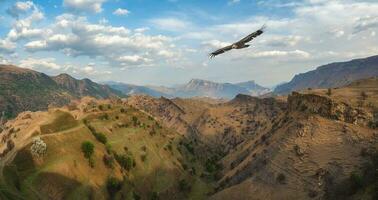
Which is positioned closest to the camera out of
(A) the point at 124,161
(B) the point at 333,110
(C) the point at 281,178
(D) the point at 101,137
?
(C) the point at 281,178

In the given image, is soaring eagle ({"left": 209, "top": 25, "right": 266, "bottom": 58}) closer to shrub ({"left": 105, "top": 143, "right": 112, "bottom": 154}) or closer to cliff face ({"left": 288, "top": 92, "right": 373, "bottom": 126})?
cliff face ({"left": 288, "top": 92, "right": 373, "bottom": 126})

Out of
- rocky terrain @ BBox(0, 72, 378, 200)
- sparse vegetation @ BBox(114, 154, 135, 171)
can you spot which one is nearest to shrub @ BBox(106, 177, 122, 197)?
rocky terrain @ BBox(0, 72, 378, 200)

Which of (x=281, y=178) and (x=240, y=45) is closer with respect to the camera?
(x=240, y=45)

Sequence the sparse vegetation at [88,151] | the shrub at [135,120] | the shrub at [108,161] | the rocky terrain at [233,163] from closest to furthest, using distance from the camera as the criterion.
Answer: the rocky terrain at [233,163], the sparse vegetation at [88,151], the shrub at [108,161], the shrub at [135,120]

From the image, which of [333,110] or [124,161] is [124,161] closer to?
[124,161]

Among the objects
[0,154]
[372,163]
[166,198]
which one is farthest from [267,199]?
[0,154]

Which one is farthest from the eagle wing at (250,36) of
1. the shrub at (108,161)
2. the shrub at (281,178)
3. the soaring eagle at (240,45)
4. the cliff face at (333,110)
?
the shrub at (108,161)

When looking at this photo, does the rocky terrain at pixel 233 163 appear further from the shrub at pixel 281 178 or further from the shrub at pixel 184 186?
the shrub at pixel 281 178

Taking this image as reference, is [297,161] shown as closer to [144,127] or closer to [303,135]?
[303,135]

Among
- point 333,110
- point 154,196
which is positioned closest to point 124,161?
point 154,196
